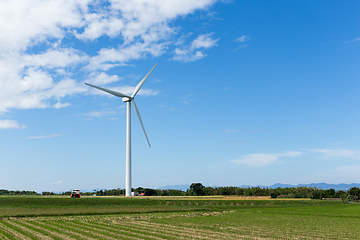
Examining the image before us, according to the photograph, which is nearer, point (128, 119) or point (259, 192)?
point (128, 119)

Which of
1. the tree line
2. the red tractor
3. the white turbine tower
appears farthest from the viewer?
the tree line

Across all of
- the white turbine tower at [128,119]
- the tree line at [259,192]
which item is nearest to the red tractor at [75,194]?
the white turbine tower at [128,119]

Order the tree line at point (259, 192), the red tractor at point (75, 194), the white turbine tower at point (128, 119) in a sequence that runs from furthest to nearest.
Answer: the tree line at point (259, 192) → the white turbine tower at point (128, 119) → the red tractor at point (75, 194)

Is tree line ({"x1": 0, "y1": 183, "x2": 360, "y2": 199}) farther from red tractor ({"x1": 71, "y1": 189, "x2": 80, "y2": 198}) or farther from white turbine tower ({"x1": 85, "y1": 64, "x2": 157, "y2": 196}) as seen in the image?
white turbine tower ({"x1": 85, "y1": 64, "x2": 157, "y2": 196})

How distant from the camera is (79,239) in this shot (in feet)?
76.0

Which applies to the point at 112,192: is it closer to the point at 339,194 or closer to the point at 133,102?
the point at 133,102

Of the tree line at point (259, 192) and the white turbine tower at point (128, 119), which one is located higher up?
the white turbine tower at point (128, 119)

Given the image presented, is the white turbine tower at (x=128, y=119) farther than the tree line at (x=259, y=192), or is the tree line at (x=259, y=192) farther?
the tree line at (x=259, y=192)

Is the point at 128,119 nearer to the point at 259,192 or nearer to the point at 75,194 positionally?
the point at 75,194

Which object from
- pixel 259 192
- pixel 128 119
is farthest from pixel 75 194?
pixel 259 192

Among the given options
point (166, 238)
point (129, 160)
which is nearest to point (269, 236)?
point (166, 238)

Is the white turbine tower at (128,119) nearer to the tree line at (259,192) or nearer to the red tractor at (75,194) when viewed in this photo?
the red tractor at (75,194)

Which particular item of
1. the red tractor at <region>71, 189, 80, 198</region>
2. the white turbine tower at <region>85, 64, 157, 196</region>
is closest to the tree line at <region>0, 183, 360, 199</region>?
Answer: the red tractor at <region>71, 189, 80, 198</region>

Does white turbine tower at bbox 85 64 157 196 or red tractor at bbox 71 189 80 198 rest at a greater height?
white turbine tower at bbox 85 64 157 196
